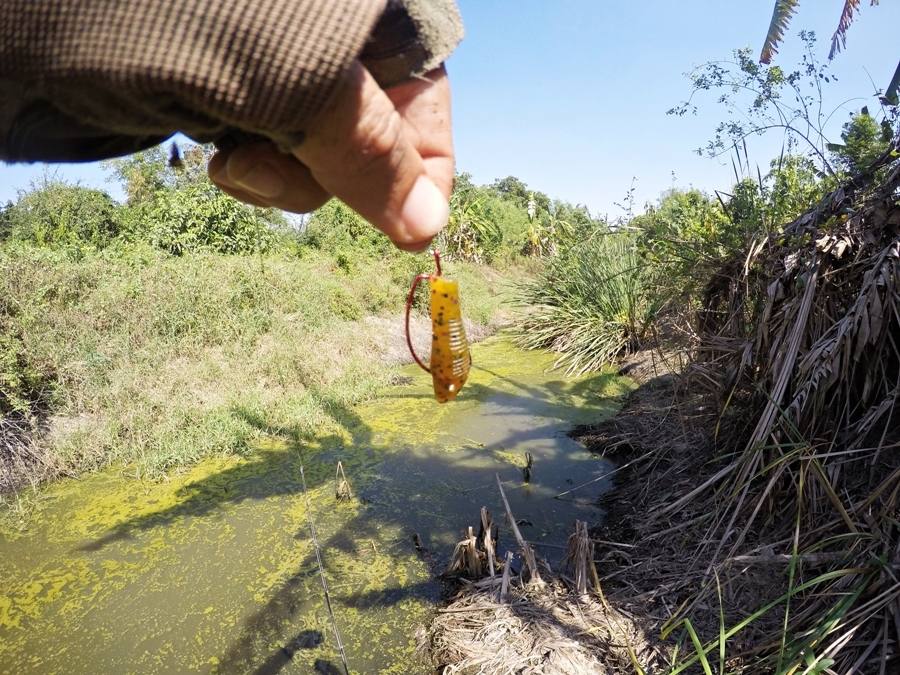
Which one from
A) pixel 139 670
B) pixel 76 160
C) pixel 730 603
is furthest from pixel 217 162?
pixel 139 670

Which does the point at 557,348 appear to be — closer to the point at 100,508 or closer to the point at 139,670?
the point at 100,508

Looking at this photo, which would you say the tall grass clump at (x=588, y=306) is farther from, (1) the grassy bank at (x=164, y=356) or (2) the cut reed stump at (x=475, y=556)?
(2) the cut reed stump at (x=475, y=556)

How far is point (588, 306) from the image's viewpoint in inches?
383

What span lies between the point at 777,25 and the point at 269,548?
7945 millimetres

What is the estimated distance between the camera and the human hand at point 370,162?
0.54 meters

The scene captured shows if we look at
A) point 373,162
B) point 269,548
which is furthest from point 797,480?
point 269,548

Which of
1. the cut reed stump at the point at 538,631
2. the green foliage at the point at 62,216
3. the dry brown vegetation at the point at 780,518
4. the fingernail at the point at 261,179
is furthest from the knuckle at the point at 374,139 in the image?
the green foliage at the point at 62,216

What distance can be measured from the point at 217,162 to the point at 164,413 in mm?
6168

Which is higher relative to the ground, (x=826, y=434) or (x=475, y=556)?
(x=826, y=434)

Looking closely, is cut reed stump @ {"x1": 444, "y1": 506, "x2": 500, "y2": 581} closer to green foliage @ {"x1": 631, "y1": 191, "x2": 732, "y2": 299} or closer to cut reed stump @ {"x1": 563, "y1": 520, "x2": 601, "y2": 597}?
cut reed stump @ {"x1": 563, "y1": 520, "x2": 601, "y2": 597}

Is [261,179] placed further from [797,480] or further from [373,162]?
[797,480]

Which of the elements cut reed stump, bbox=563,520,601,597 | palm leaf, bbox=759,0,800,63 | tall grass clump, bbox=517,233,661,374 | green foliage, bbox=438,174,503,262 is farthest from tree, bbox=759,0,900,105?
green foliage, bbox=438,174,503,262

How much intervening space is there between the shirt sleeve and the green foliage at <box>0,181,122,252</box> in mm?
13605

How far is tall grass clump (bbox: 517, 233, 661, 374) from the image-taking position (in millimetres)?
9000
